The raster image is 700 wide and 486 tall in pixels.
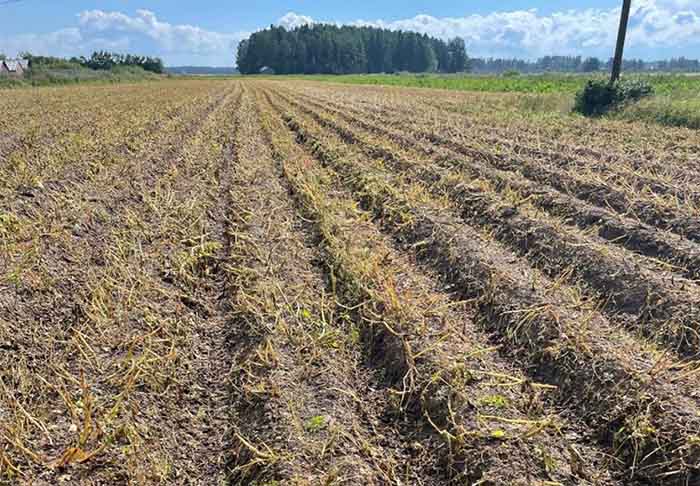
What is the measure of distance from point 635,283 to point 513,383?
1965mm

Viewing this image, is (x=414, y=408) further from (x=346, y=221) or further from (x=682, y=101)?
(x=682, y=101)

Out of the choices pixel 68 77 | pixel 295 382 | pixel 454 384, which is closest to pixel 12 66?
pixel 68 77

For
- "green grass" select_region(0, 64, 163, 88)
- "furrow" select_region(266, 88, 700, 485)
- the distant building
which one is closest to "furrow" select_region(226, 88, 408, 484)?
"furrow" select_region(266, 88, 700, 485)

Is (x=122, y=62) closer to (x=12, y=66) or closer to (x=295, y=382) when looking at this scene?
(x=12, y=66)

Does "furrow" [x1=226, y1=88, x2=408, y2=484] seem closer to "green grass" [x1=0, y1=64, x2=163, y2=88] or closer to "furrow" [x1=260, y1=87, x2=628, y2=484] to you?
"furrow" [x1=260, y1=87, x2=628, y2=484]

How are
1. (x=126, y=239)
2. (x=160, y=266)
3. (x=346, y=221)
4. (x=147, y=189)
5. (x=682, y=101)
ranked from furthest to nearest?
(x=682, y=101) → (x=147, y=189) → (x=346, y=221) → (x=126, y=239) → (x=160, y=266)

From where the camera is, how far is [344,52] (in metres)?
116

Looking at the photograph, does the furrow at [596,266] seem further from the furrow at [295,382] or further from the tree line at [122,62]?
the tree line at [122,62]

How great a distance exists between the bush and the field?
892 centimetres

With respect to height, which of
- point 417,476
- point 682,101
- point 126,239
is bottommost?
point 417,476

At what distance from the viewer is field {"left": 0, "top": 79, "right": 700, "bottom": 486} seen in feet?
9.15

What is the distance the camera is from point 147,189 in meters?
7.81

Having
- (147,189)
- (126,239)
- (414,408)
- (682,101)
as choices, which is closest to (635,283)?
(414,408)

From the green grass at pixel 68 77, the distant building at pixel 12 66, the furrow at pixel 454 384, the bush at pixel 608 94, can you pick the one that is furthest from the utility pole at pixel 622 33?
the distant building at pixel 12 66
